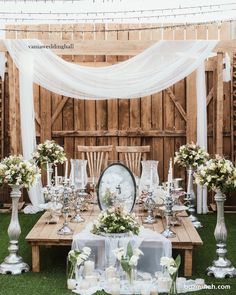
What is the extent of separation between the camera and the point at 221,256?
4859mm

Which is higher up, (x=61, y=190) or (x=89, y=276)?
(x=61, y=190)

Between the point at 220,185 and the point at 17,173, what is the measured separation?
5.58 ft

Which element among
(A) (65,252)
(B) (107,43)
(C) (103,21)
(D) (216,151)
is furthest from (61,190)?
(C) (103,21)

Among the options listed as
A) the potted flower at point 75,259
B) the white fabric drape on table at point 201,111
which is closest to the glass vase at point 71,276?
the potted flower at point 75,259

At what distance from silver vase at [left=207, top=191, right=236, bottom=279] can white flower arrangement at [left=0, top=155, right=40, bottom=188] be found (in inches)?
62.8

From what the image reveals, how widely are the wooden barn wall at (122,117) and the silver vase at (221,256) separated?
3.29 m

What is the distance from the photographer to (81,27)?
7945mm

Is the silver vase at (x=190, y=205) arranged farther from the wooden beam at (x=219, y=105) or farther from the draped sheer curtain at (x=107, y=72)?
the draped sheer curtain at (x=107, y=72)

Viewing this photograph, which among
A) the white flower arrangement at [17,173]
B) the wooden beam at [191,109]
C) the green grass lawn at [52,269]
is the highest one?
the wooden beam at [191,109]

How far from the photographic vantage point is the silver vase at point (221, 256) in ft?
15.6

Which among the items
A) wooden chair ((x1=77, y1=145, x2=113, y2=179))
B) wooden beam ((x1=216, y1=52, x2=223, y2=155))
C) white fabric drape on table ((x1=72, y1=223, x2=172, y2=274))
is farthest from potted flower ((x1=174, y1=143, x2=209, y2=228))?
white fabric drape on table ((x1=72, y1=223, x2=172, y2=274))

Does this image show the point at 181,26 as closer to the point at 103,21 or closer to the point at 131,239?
the point at 103,21

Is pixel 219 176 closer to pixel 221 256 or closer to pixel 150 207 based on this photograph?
pixel 221 256

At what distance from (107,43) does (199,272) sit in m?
3.21
